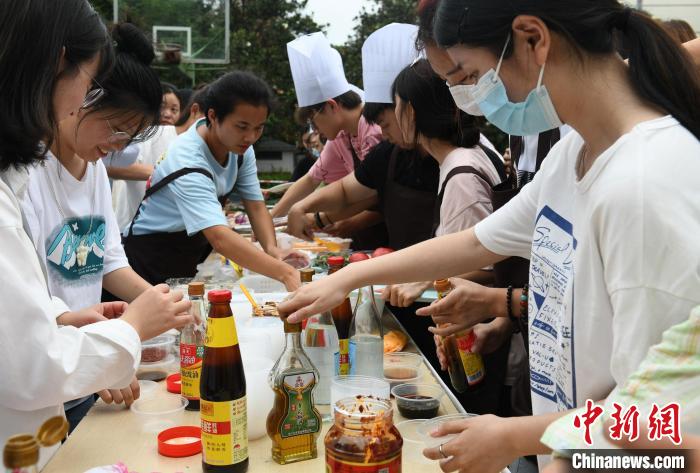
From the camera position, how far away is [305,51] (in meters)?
4.48

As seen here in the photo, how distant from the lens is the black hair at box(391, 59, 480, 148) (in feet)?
8.24

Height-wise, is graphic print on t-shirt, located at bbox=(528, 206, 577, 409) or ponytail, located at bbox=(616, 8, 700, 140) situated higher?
ponytail, located at bbox=(616, 8, 700, 140)

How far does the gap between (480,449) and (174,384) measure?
3.13 ft

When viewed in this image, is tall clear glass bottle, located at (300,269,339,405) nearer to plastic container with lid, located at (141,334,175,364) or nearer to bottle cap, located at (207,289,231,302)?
bottle cap, located at (207,289,231,302)

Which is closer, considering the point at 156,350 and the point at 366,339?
the point at 366,339

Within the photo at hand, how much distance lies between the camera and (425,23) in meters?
1.83

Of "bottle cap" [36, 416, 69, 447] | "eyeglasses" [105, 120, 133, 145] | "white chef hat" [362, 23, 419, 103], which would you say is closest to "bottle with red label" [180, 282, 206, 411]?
"eyeglasses" [105, 120, 133, 145]

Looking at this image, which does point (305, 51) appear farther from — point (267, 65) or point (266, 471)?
point (267, 65)

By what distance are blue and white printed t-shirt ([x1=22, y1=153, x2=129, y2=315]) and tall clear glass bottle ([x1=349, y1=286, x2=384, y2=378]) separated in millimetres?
934

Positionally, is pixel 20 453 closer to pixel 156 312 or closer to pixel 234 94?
pixel 156 312

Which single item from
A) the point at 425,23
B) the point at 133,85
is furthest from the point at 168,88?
the point at 425,23

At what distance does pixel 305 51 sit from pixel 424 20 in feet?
9.12

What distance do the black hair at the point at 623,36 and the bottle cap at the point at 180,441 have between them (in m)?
1.05

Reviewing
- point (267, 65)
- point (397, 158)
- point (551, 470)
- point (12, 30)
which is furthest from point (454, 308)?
point (267, 65)
